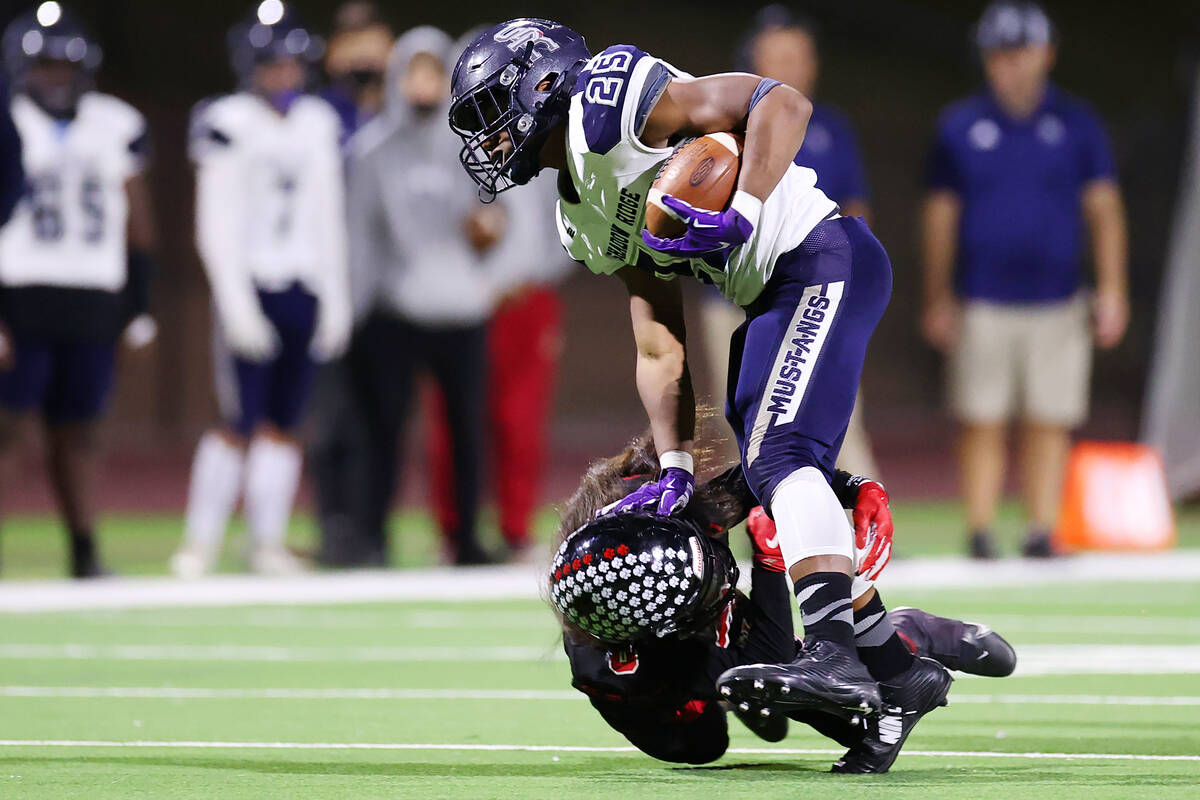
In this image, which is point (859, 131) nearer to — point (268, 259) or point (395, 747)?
point (268, 259)

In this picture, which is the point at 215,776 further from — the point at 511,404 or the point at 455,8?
the point at 455,8

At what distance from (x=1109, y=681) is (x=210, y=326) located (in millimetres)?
13234

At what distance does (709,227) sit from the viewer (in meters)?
3.76

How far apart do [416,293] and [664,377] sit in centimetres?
493

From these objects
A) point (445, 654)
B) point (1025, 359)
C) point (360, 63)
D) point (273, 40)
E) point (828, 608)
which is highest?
point (273, 40)

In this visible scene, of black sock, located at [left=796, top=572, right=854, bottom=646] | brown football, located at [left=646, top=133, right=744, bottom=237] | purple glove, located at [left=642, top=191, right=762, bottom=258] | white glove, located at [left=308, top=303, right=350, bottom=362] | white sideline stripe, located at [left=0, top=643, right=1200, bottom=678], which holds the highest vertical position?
brown football, located at [left=646, top=133, right=744, bottom=237]

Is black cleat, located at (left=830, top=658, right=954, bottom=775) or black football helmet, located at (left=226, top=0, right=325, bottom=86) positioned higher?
black football helmet, located at (left=226, top=0, right=325, bottom=86)

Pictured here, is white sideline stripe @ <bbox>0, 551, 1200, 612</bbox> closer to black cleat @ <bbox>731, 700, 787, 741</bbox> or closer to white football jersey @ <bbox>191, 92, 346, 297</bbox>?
white football jersey @ <bbox>191, 92, 346, 297</bbox>

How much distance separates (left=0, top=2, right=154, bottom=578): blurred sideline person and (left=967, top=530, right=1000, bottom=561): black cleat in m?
3.88

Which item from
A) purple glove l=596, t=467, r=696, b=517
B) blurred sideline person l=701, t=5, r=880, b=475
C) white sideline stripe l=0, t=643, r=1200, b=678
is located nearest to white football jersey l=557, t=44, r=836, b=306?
purple glove l=596, t=467, r=696, b=517

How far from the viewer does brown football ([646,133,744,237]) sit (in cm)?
383

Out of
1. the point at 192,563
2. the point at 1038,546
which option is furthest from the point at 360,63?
the point at 1038,546

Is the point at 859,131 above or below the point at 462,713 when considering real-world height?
above

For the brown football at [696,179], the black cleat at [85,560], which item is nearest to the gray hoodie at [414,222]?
the black cleat at [85,560]
